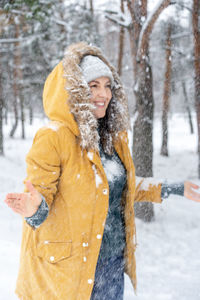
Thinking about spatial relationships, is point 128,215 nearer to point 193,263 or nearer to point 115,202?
point 115,202

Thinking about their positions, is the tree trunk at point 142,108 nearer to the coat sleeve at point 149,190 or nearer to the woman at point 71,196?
the coat sleeve at point 149,190

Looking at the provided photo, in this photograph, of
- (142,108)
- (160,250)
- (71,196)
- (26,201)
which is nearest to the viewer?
(26,201)

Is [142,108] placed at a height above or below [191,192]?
above

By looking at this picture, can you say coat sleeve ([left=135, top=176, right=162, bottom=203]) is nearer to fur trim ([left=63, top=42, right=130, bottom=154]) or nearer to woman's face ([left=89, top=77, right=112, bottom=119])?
fur trim ([left=63, top=42, right=130, bottom=154])

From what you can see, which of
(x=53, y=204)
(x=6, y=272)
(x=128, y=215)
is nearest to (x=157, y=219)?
(x=6, y=272)

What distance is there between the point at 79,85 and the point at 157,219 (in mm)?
5832

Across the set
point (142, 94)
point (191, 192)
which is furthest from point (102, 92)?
point (142, 94)

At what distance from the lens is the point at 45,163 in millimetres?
1590

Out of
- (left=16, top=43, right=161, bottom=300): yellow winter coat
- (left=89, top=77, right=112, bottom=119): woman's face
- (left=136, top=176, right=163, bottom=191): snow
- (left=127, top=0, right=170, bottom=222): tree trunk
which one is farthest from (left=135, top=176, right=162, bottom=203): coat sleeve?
(left=127, top=0, right=170, bottom=222): tree trunk

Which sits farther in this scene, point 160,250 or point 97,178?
point 160,250

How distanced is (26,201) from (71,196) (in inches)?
12.0

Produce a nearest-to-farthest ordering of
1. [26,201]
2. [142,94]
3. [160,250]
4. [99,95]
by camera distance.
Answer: [26,201] → [99,95] → [160,250] → [142,94]

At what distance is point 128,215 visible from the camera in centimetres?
206

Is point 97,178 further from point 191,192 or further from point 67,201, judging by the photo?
point 191,192
